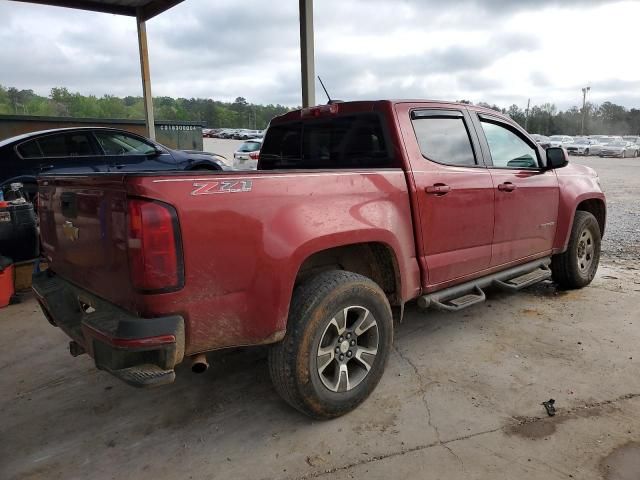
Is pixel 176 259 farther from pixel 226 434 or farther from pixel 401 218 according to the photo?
pixel 401 218

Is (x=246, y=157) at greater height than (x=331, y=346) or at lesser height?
greater

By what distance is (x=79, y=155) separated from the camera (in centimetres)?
739

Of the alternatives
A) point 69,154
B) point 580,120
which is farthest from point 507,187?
point 580,120

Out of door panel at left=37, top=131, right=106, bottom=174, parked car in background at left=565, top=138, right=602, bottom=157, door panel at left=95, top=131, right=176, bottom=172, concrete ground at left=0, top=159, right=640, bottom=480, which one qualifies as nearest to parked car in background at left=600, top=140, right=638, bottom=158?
parked car in background at left=565, top=138, right=602, bottom=157

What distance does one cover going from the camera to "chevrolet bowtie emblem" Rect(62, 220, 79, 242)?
2.63 m

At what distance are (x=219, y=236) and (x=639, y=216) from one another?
34.0ft

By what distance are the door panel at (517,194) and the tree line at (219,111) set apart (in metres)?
40.7

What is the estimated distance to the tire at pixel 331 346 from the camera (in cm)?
260

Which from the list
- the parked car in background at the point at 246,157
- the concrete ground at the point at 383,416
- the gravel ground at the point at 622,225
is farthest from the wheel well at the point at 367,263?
the parked car in background at the point at 246,157

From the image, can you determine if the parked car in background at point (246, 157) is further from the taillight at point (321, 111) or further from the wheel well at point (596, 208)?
the taillight at point (321, 111)

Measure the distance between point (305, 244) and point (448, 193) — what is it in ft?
4.40

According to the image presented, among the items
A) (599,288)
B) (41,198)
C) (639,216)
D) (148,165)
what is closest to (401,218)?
(41,198)

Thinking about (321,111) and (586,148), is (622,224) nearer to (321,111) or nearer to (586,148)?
(321,111)

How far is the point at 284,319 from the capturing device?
8.27ft
